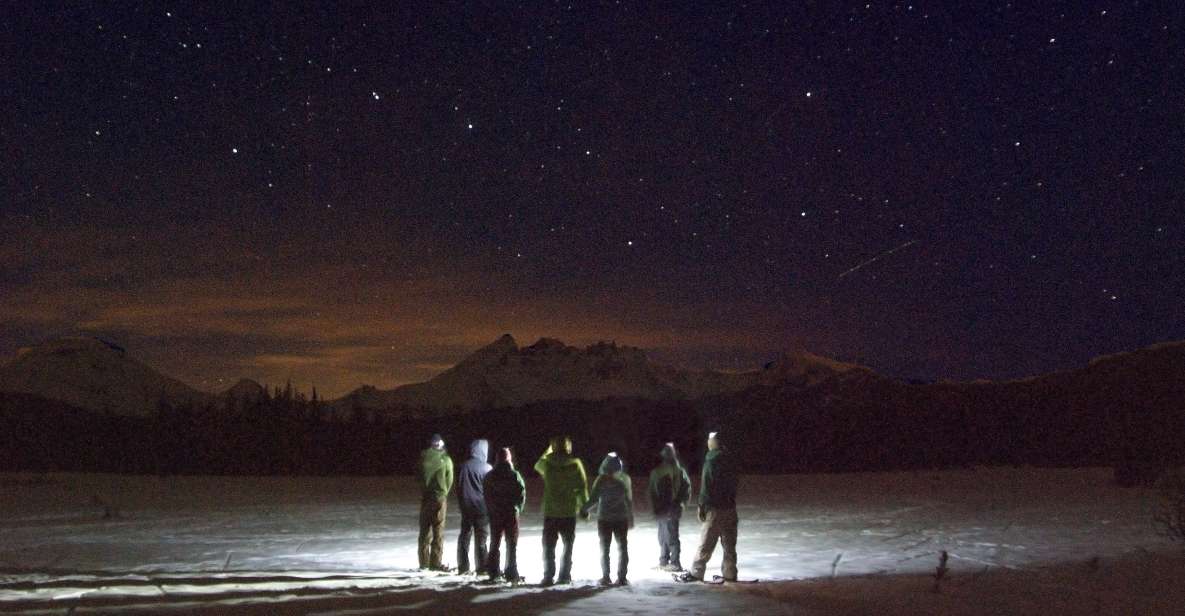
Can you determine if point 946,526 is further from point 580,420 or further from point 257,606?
point 580,420

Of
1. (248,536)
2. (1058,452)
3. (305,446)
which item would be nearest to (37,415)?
(305,446)

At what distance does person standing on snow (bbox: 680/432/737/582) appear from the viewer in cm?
1310

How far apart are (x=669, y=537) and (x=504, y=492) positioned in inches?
99.5

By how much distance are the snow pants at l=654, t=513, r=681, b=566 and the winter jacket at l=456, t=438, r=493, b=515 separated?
2280mm

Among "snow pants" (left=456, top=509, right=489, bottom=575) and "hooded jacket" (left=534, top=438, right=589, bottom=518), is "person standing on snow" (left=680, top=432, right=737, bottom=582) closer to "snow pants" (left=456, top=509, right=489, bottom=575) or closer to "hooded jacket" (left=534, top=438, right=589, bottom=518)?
"hooded jacket" (left=534, top=438, right=589, bottom=518)

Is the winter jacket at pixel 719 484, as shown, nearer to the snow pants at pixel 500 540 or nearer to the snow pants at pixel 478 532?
the snow pants at pixel 500 540

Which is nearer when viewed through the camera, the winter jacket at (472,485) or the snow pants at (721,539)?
the snow pants at (721,539)

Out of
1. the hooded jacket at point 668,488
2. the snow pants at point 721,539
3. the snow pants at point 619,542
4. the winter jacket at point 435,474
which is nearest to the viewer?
the snow pants at point 619,542

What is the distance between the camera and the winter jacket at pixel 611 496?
1281 centimetres

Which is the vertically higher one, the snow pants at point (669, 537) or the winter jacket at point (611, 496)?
the winter jacket at point (611, 496)

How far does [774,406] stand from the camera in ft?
218

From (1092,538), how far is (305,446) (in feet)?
124

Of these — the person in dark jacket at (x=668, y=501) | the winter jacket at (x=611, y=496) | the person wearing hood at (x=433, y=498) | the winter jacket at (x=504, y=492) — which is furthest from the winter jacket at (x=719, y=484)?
the person wearing hood at (x=433, y=498)

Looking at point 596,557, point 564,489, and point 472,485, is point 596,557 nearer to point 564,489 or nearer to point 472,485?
point 472,485
